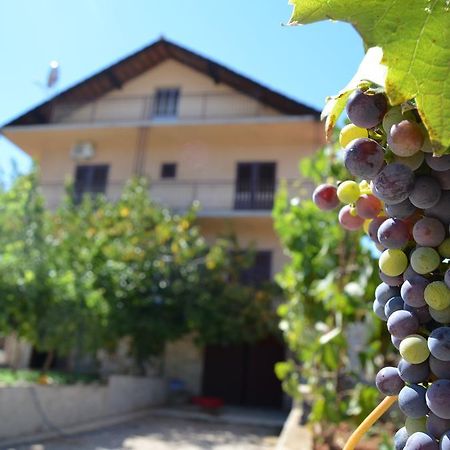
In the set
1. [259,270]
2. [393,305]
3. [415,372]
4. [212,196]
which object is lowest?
[415,372]

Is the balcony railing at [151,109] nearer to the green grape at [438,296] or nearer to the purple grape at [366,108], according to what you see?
the purple grape at [366,108]

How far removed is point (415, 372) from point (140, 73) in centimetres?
1731

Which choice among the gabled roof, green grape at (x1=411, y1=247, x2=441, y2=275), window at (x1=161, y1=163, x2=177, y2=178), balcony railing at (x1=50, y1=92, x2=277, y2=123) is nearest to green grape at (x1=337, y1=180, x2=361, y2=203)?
green grape at (x1=411, y1=247, x2=441, y2=275)

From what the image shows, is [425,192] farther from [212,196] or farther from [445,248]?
[212,196]

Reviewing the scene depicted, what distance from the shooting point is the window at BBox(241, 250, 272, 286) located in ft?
45.9

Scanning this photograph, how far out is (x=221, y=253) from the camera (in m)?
12.4

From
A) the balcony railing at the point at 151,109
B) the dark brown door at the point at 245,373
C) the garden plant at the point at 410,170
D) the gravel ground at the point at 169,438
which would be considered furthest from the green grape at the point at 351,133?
the balcony railing at the point at 151,109

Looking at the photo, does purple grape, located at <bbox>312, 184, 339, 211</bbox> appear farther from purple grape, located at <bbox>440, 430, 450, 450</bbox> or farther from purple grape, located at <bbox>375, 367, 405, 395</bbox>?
purple grape, located at <bbox>440, 430, 450, 450</bbox>

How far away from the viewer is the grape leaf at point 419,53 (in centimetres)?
72

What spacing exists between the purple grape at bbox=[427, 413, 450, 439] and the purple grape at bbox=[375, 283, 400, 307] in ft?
0.78

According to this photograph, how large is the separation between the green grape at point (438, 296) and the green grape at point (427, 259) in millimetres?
28

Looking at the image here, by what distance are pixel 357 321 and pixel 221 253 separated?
28.0ft

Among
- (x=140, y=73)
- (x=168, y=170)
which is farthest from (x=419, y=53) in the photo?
(x=140, y=73)

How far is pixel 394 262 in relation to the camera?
89cm
